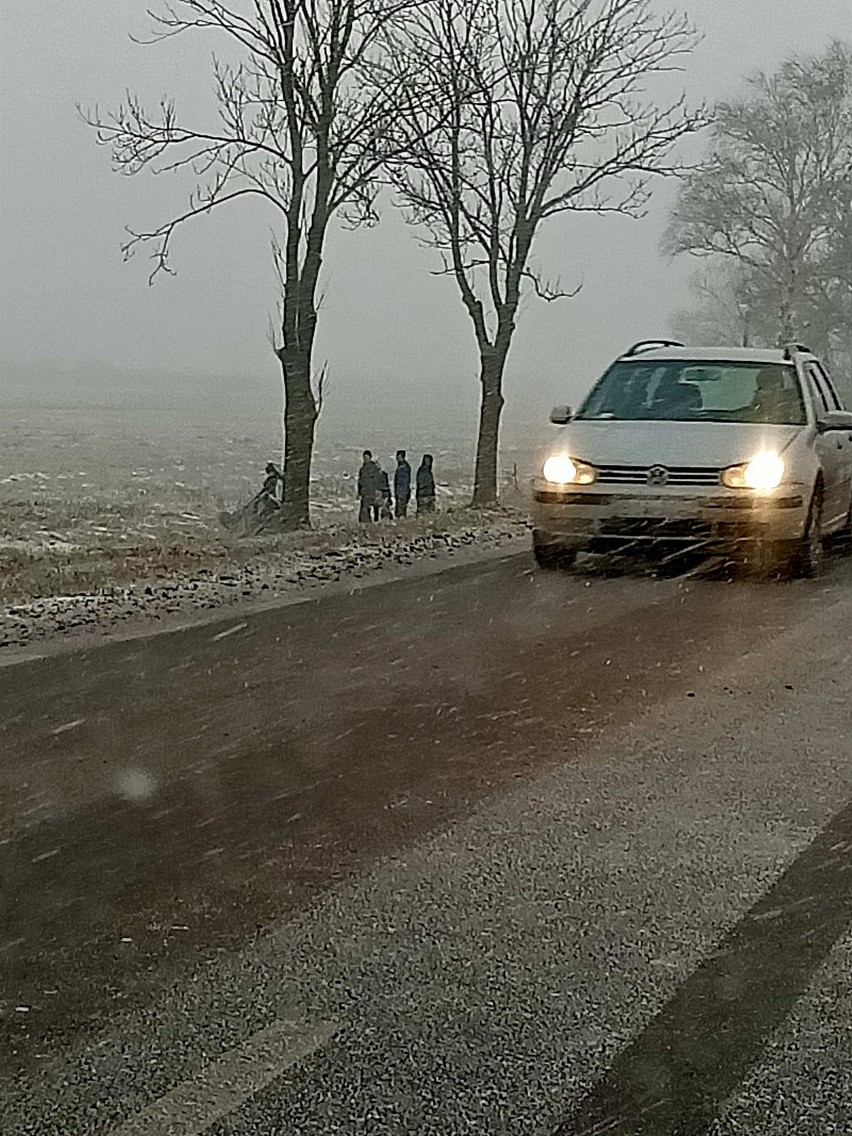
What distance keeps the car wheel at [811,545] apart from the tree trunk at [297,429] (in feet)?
25.7

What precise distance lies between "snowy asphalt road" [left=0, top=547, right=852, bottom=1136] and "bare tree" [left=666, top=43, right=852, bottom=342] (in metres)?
→ 34.1

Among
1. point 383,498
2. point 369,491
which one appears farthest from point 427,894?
point 383,498

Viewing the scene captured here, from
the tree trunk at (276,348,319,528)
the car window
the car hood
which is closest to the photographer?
the car hood

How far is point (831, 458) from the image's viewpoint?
11570 millimetres

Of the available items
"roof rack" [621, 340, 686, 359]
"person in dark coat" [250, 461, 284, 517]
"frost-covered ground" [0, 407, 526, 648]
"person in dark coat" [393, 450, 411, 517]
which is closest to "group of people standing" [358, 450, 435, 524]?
"person in dark coat" [393, 450, 411, 517]

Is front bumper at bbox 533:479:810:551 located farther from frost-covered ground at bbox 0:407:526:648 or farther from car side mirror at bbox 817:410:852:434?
frost-covered ground at bbox 0:407:526:648

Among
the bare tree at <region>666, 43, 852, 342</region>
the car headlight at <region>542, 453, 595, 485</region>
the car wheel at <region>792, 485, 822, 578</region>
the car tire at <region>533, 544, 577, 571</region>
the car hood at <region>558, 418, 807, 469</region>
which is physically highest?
the bare tree at <region>666, 43, 852, 342</region>

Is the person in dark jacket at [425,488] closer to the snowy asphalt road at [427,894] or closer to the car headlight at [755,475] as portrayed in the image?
the car headlight at [755,475]

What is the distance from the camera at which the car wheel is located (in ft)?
35.4

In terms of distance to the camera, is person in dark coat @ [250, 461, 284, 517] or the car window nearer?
the car window

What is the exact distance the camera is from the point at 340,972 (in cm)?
369

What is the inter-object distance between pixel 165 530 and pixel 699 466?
39.5ft

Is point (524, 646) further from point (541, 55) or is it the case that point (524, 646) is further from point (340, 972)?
point (541, 55)

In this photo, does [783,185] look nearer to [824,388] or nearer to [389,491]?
[389,491]
